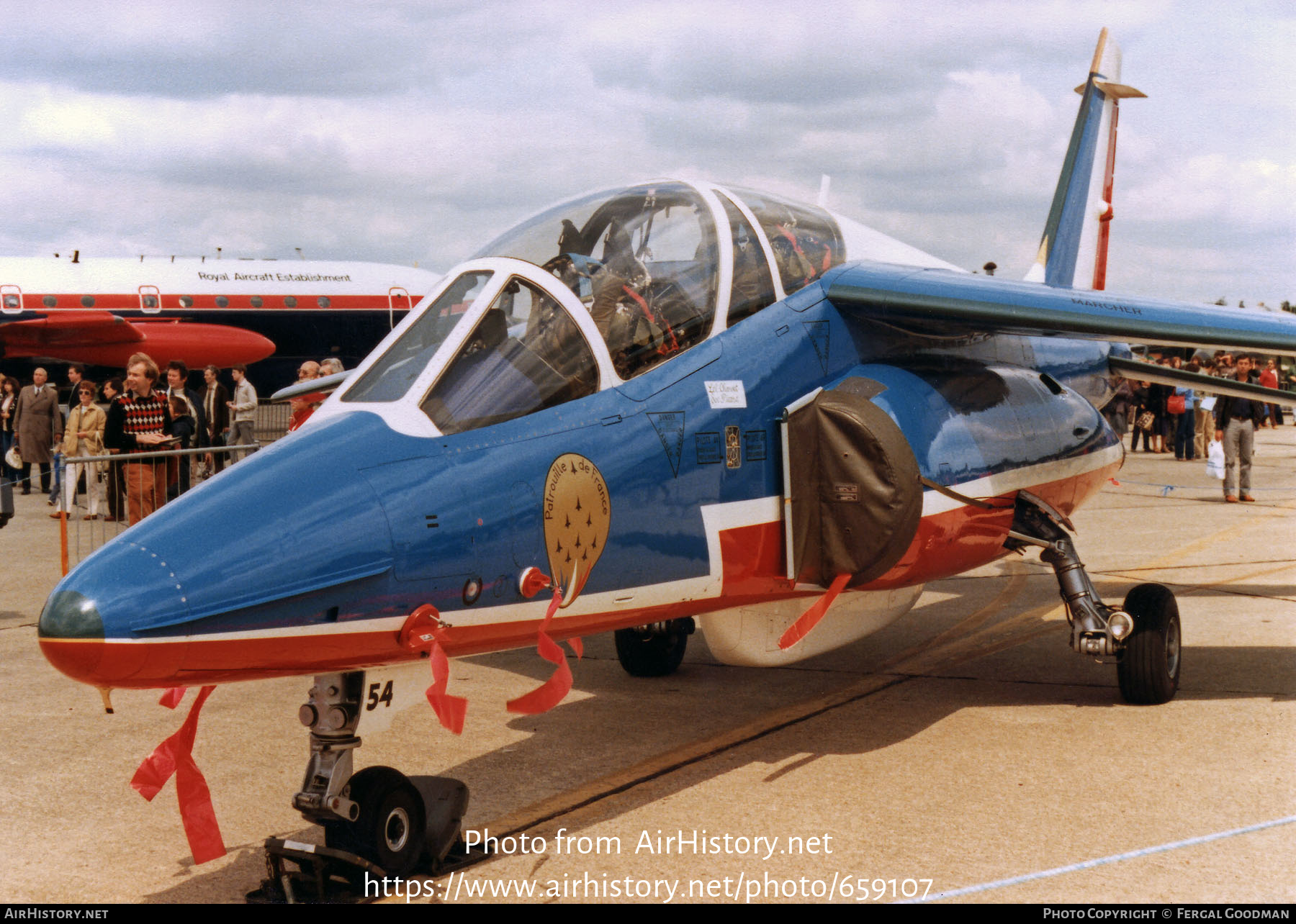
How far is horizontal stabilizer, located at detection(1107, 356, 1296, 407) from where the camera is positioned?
8508 millimetres

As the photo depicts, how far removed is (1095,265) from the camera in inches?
443

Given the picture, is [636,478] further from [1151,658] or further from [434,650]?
[1151,658]

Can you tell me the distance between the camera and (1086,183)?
10633 mm

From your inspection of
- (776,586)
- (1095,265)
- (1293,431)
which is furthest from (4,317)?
(1293,431)

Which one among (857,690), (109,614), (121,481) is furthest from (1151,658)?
(121,481)

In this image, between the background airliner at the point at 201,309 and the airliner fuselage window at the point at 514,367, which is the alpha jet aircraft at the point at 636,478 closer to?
the airliner fuselage window at the point at 514,367

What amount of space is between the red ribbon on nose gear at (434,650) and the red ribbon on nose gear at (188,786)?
731 millimetres

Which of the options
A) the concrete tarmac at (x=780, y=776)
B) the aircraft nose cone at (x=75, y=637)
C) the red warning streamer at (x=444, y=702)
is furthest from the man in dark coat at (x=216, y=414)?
the aircraft nose cone at (x=75, y=637)

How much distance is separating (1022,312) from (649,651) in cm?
334

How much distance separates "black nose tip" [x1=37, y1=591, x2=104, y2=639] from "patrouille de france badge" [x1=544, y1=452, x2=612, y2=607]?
1623mm

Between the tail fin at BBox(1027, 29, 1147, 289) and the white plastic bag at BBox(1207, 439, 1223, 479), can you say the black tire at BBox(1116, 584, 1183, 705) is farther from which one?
the white plastic bag at BBox(1207, 439, 1223, 479)

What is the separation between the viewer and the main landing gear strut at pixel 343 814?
13.5ft

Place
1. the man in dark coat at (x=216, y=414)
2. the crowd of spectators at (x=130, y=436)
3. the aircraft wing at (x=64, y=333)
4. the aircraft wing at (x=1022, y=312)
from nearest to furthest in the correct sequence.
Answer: the aircraft wing at (x=1022, y=312)
the crowd of spectators at (x=130, y=436)
the man in dark coat at (x=216, y=414)
the aircraft wing at (x=64, y=333)
